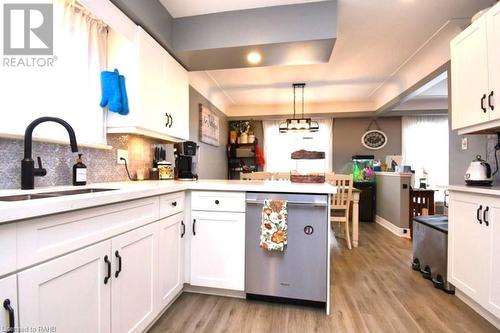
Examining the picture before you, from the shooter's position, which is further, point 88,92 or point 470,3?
point 470,3

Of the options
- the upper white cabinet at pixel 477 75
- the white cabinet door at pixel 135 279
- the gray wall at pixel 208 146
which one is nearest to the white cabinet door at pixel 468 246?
the upper white cabinet at pixel 477 75

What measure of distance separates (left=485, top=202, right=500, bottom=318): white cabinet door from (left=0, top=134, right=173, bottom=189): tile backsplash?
2740 millimetres

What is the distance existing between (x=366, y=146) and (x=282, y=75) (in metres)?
2.89

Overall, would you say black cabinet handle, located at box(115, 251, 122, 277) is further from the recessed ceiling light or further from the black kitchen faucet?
the recessed ceiling light

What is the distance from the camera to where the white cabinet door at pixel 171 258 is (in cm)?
159

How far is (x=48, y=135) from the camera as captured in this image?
1.37 m

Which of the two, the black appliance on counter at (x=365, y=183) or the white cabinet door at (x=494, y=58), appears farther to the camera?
the black appliance on counter at (x=365, y=183)

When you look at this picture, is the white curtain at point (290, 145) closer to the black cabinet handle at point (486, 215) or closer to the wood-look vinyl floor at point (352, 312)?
the wood-look vinyl floor at point (352, 312)

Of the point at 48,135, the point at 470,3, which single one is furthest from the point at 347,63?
the point at 48,135

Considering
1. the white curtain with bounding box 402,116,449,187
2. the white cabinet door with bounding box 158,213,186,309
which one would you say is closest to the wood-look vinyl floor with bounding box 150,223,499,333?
the white cabinet door with bounding box 158,213,186,309

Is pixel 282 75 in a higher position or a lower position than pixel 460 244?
higher

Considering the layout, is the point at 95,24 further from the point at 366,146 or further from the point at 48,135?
the point at 366,146

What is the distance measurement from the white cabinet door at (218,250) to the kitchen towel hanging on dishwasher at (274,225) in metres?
0.19

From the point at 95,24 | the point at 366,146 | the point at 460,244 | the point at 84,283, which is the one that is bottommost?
the point at 460,244
